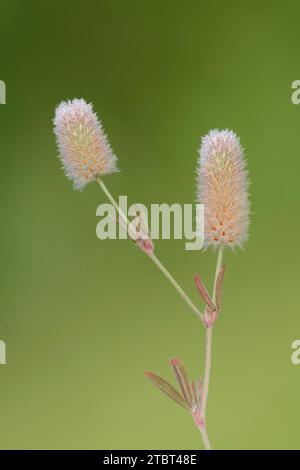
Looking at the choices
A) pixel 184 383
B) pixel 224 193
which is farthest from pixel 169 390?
→ pixel 224 193

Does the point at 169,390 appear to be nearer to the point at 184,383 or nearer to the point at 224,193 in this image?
the point at 184,383

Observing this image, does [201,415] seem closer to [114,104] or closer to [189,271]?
[189,271]

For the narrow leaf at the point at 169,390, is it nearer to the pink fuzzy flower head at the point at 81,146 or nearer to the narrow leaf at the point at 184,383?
the narrow leaf at the point at 184,383

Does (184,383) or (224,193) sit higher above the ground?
(224,193)

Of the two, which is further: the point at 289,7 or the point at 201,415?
the point at 289,7

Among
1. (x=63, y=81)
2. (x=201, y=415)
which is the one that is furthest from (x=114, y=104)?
(x=201, y=415)

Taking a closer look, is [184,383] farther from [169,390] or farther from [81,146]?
[81,146]

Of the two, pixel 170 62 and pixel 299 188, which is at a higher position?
pixel 170 62

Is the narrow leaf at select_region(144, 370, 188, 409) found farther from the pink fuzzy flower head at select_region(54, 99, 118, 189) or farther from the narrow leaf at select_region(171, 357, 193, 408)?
the pink fuzzy flower head at select_region(54, 99, 118, 189)
